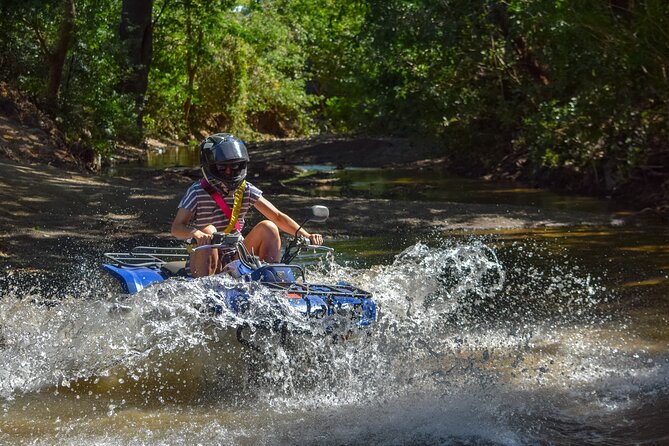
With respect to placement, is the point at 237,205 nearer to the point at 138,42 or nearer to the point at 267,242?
the point at 267,242

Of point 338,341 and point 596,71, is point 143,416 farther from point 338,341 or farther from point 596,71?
point 596,71

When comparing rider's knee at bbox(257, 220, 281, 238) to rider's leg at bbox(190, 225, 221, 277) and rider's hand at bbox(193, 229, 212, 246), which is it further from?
rider's hand at bbox(193, 229, 212, 246)

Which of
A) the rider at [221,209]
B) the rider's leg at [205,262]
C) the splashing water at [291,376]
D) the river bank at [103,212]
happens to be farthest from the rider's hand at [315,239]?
the river bank at [103,212]

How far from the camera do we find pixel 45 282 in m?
10.7

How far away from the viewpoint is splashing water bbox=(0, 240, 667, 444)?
645cm

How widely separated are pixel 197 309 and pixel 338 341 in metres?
0.99

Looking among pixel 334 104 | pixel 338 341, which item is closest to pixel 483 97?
pixel 338 341

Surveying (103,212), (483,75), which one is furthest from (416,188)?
(103,212)

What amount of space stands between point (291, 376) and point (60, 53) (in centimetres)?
1539

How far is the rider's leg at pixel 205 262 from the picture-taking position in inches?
296

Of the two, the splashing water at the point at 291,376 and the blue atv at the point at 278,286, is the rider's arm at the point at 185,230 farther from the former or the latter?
the splashing water at the point at 291,376

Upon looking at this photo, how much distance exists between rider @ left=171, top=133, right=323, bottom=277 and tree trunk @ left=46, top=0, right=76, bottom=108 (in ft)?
44.2

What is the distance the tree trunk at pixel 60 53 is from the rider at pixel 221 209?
44.2 feet

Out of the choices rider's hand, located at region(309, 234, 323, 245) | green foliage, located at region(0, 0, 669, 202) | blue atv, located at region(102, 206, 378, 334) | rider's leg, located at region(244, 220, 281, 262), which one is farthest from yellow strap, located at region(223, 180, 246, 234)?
green foliage, located at region(0, 0, 669, 202)
